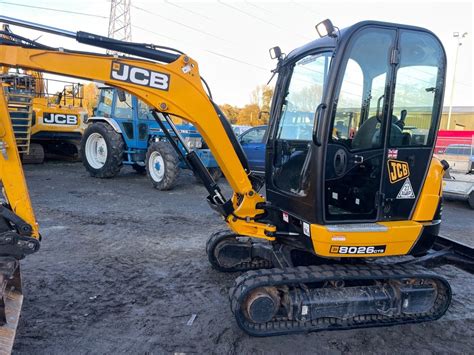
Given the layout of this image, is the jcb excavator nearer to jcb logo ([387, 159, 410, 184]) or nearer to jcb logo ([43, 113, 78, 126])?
jcb logo ([387, 159, 410, 184])

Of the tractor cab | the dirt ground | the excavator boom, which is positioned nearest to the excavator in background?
the dirt ground

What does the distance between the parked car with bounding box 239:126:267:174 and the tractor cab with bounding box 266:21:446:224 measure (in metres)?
6.66

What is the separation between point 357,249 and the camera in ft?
10.9

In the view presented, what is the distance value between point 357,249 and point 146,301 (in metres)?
2.04

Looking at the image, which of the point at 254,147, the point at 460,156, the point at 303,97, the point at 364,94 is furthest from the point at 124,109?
the point at 460,156

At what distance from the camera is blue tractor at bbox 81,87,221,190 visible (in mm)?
9609

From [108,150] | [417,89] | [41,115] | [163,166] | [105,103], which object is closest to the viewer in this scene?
[417,89]

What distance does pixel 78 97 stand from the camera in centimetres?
1445

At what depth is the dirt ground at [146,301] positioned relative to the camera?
10.4ft

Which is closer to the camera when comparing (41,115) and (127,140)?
(127,140)

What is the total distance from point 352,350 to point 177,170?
A: 6.56 m

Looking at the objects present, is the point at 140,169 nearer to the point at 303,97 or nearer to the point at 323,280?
the point at 303,97

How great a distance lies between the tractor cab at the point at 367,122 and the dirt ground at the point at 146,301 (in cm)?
107

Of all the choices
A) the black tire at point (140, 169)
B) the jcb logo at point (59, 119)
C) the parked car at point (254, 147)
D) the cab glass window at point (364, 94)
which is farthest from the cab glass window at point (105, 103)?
the cab glass window at point (364, 94)
